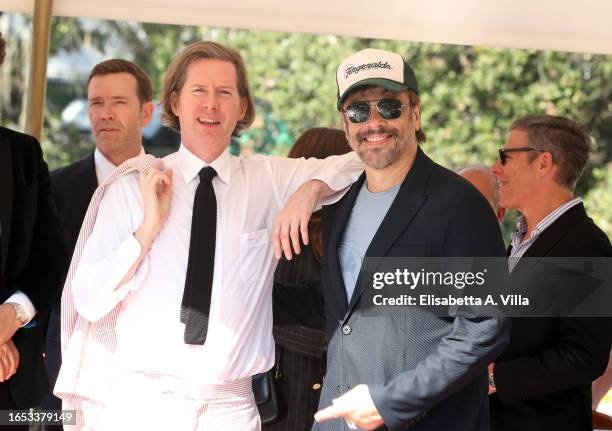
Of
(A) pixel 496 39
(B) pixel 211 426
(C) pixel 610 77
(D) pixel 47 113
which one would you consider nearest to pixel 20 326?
(B) pixel 211 426

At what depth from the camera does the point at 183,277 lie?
9.15ft

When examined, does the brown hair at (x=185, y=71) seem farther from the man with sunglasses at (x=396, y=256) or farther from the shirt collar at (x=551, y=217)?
the shirt collar at (x=551, y=217)

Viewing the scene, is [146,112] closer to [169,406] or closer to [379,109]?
[379,109]

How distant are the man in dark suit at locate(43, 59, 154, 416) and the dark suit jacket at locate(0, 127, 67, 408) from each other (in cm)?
94

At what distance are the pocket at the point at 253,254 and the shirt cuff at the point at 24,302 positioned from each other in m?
0.73

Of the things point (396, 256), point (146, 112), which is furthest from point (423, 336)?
point (146, 112)

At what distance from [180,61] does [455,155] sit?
10.4 meters

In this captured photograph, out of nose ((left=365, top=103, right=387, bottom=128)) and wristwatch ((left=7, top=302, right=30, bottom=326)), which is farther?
wristwatch ((left=7, top=302, right=30, bottom=326))

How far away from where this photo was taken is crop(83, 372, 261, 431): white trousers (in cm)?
271

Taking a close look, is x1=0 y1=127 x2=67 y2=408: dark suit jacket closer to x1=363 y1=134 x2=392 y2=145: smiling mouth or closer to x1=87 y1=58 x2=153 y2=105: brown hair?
x1=363 y1=134 x2=392 y2=145: smiling mouth

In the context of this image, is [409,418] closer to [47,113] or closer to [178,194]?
[178,194]

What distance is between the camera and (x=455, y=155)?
42.9 ft

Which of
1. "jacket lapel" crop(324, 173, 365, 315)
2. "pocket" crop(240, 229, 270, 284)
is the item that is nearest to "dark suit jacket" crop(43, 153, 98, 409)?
"pocket" crop(240, 229, 270, 284)

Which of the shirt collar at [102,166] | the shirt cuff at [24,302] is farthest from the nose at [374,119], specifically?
the shirt collar at [102,166]
